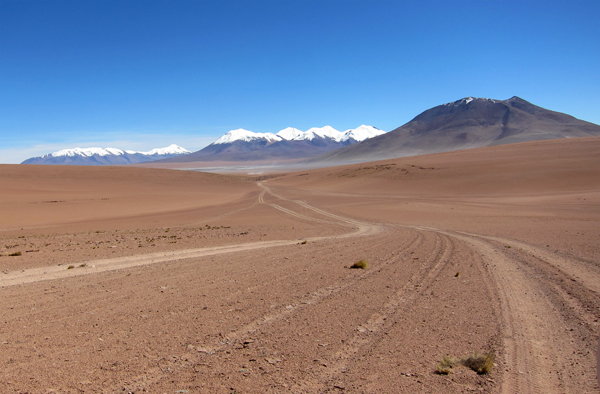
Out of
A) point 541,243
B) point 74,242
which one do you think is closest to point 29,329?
point 74,242

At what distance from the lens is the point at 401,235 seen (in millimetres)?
15516

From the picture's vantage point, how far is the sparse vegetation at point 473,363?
425 cm

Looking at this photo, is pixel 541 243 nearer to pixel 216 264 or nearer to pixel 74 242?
pixel 216 264

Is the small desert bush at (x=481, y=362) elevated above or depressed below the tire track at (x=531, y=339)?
above

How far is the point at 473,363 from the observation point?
436 centimetres

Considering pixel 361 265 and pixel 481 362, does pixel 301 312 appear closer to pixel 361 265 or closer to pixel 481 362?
pixel 481 362

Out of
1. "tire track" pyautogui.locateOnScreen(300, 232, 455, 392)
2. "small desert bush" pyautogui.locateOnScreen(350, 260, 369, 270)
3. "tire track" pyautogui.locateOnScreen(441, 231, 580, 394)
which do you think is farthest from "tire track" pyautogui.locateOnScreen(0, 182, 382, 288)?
"tire track" pyautogui.locateOnScreen(441, 231, 580, 394)

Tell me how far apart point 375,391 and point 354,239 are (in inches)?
426

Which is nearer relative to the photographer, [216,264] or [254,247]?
[216,264]

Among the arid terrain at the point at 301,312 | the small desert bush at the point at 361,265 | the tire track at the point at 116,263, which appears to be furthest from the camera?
the small desert bush at the point at 361,265

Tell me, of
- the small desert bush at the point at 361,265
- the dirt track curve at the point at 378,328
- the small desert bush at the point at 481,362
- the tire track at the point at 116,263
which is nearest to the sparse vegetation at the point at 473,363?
the small desert bush at the point at 481,362

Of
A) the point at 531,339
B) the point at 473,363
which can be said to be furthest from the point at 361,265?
the point at 473,363

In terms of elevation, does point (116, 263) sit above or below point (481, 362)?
below

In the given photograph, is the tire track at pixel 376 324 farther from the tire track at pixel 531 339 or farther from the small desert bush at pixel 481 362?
the tire track at pixel 531 339
